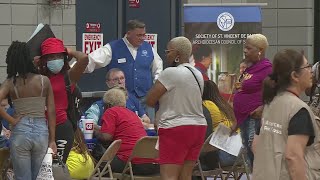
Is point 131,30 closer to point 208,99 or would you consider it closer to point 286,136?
point 208,99

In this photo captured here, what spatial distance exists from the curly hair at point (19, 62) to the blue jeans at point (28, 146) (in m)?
0.40

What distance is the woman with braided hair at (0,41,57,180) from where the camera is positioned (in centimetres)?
743

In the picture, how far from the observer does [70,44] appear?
12.0m

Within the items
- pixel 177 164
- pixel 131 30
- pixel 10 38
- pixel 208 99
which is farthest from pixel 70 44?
pixel 177 164

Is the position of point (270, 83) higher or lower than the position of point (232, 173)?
higher

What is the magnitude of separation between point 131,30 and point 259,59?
2.21 meters

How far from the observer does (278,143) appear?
491 cm

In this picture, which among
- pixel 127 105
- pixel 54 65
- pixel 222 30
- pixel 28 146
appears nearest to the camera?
pixel 28 146

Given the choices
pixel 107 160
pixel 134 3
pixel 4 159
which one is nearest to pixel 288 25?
pixel 134 3

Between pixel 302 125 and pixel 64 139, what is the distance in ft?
12.0

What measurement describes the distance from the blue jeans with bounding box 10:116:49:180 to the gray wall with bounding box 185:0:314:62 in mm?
8717

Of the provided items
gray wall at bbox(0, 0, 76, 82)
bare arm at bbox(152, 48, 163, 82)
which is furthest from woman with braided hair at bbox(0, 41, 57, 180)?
gray wall at bbox(0, 0, 76, 82)

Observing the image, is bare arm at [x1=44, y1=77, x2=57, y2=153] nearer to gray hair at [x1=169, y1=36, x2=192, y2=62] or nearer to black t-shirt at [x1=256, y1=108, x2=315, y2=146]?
gray hair at [x1=169, y1=36, x2=192, y2=62]

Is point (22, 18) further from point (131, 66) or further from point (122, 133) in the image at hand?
point (122, 133)
